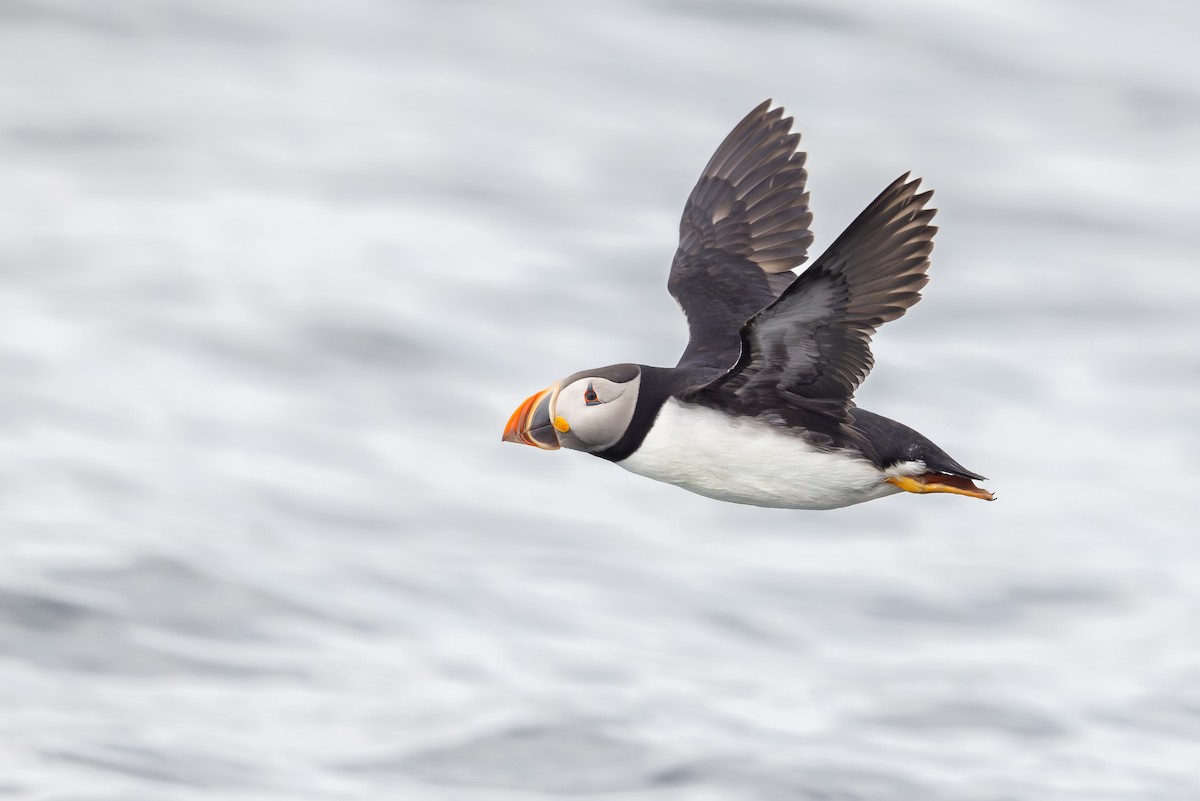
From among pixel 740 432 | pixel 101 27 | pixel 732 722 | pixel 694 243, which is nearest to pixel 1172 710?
pixel 732 722

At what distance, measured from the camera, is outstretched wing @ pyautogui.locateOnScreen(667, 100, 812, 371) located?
11031 millimetres

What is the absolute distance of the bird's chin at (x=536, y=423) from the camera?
29.3 ft

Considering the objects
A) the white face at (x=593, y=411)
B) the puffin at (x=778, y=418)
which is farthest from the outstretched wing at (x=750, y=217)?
the white face at (x=593, y=411)

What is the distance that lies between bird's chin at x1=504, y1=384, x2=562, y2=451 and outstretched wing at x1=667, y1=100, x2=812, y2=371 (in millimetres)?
2082

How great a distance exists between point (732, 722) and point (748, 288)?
346 inches

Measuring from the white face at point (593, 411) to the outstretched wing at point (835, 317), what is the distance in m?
0.35

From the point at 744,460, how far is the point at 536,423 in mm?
931

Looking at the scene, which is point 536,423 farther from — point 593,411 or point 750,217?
point 750,217

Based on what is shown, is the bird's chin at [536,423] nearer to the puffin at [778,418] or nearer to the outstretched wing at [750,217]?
the puffin at [778,418]

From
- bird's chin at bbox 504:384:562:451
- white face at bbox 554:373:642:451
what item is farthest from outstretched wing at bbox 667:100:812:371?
bird's chin at bbox 504:384:562:451

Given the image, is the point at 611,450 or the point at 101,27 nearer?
the point at 611,450

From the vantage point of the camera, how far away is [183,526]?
69.4 ft

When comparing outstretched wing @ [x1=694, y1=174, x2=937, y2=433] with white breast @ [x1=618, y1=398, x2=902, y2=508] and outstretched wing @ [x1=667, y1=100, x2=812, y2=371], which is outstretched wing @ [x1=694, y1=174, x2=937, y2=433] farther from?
outstretched wing @ [x1=667, y1=100, x2=812, y2=371]

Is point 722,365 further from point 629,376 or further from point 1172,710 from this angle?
point 1172,710
